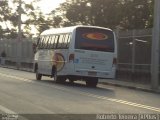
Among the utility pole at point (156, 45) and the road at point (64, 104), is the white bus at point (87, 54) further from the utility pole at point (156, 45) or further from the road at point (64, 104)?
Result: the road at point (64, 104)

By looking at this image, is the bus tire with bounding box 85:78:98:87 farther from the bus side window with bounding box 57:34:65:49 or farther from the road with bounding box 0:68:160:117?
the road with bounding box 0:68:160:117

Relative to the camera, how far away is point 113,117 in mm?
14219

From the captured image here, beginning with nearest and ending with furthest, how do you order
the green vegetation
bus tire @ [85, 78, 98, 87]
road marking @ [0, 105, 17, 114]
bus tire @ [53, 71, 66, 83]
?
road marking @ [0, 105, 17, 114], bus tire @ [85, 78, 98, 87], bus tire @ [53, 71, 66, 83], the green vegetation

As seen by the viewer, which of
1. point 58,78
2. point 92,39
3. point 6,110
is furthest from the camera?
point 58,78

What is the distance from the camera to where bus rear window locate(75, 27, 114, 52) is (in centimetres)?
2656

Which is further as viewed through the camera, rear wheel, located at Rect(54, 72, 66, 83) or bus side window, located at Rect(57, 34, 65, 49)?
rear wheel, located at Rect(54, 72, 66, 83)

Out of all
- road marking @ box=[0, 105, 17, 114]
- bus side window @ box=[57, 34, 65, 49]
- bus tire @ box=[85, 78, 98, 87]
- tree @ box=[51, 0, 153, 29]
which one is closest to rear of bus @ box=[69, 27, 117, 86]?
bus tire @ box=[85, 78, 98, 87]

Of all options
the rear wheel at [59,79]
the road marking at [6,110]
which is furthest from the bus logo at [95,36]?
the road marking at [6,110]

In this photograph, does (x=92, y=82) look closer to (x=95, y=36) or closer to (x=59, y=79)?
(x=59, y=79)

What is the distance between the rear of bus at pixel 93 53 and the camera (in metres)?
26.5

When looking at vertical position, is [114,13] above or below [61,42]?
above

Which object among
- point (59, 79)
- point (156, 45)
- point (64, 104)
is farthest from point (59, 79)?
point (64, 104)

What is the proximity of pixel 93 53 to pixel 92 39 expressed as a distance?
0.65 metres

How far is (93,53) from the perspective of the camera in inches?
1047
